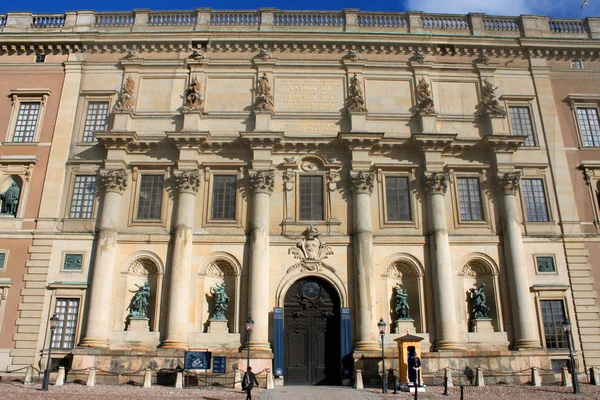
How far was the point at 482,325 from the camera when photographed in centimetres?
2472

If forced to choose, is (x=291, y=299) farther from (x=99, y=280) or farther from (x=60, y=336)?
(x=60, y=336)

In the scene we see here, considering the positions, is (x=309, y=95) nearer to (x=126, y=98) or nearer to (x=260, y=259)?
(x=260, y=259)

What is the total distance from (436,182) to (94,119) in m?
18.6

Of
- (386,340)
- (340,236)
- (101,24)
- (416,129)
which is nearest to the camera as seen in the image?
(386,340)

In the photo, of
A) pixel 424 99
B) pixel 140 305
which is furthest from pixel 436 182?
pixel 140 305

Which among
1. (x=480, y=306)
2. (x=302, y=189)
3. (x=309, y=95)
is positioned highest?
(x=309, y=95)

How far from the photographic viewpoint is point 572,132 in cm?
2850

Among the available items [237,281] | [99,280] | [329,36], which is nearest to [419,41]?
[329,36]

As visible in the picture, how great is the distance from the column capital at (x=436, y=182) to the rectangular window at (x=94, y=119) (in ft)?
57.2

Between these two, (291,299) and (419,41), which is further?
(419,41)

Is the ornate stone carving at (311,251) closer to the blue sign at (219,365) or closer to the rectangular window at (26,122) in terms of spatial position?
the blue sign at (219,365)

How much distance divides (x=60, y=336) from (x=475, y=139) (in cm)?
2273

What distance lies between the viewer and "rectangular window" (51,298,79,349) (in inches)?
953

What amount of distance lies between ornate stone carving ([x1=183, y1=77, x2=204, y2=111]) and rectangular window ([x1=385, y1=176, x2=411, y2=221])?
10.8m
